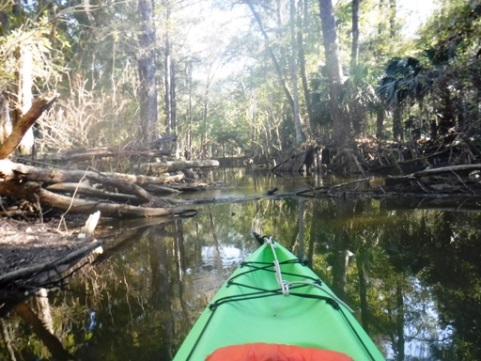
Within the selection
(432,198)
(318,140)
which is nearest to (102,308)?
(432,198)

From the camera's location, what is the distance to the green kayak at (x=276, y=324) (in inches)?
81.4

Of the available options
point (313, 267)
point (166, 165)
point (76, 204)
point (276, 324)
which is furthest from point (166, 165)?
point (276, 324)

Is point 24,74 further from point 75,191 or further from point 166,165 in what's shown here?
point 166,165

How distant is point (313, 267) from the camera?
510 centimetres

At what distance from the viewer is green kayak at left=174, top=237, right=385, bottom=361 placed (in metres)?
2.07

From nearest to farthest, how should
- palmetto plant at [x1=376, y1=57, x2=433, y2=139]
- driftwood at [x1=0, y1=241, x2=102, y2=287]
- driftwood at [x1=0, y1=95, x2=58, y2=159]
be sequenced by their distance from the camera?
1. driftwood at [x1=0, y1=241, x2=102, y2=287]
2. driftwood at [x1=0, y1=95, x2=58, y2=159]
3. palmetto plant at [x1=376, y1=57, x2=433, y2=139]

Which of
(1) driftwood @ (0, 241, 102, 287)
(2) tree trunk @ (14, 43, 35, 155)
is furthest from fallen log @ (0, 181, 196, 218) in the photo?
(1) driftwood @ (0, 241, 102, 287)

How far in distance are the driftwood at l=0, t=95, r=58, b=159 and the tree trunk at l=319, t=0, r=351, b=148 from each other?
45.1 ft

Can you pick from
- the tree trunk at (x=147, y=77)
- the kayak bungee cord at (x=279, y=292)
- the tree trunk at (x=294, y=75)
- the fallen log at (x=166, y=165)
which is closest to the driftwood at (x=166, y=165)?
the fallen log at (x=166, y=165)

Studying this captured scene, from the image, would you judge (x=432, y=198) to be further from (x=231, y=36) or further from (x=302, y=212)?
(x=231, y=36)

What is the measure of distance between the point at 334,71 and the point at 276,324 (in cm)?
1632

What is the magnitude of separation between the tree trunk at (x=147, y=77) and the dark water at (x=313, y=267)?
7726 millimetres

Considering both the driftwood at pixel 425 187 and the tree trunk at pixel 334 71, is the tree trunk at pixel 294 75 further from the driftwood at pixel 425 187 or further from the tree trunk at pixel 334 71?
the driftwood at pixel 425 187

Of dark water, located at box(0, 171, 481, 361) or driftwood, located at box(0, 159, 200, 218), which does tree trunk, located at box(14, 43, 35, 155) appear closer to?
driftwood, located at box(0, 159, 200, 218)
